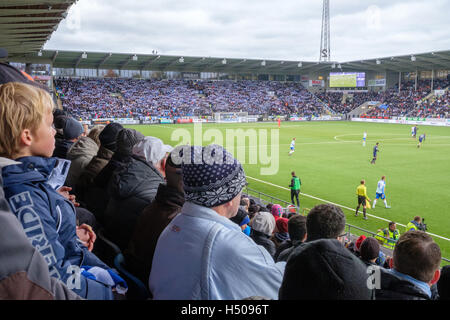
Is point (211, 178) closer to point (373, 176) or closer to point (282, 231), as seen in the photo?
point (282, 231)

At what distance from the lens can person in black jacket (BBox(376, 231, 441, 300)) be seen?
8.87ft

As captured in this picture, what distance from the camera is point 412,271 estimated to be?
2.83 m

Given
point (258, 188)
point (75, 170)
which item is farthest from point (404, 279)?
point (258, 188)

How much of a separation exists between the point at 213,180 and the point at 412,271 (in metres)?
1.75

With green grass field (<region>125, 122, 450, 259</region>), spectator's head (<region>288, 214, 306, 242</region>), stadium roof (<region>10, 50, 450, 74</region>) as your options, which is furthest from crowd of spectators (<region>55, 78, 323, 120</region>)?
spectator's head (<region>288, 214, 306, 242</region>)

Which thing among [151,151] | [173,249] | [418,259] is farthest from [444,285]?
[151,151]

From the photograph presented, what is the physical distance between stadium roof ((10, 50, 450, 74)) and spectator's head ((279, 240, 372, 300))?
60.6 meters

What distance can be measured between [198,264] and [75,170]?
4547mm

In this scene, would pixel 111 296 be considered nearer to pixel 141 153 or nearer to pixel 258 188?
pixel 141 153

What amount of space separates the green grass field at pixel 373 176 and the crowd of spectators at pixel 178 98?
101 feet

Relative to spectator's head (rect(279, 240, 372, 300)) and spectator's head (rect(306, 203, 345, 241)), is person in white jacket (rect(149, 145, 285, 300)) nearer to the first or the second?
spectator's head (rect(279, 240, 372, 300))

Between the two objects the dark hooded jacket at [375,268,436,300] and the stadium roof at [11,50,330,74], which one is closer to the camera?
the dark hooded jacket at [375,268,436,300]

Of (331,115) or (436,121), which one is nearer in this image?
(436,121)

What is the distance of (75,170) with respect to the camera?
600 cm
